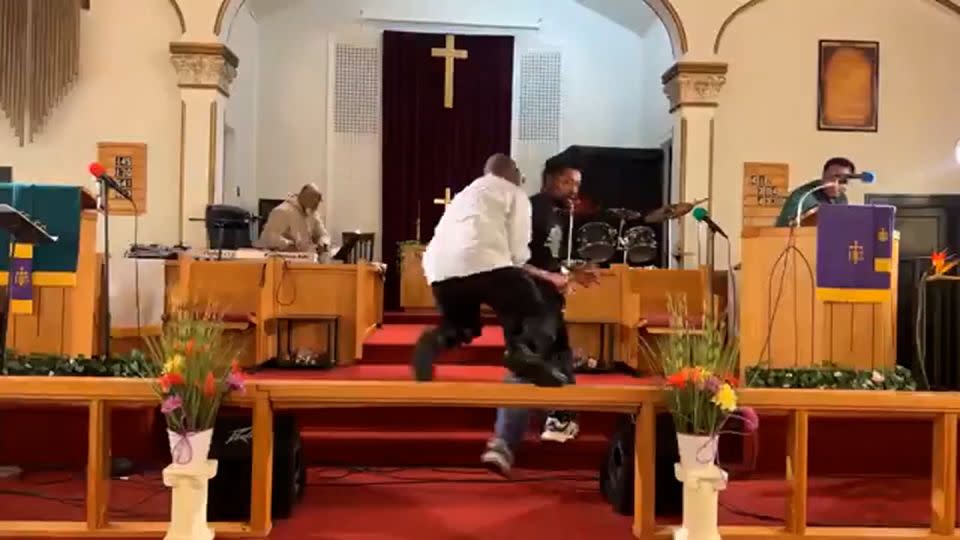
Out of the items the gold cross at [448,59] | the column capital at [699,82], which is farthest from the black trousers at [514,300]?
the gold cross at [448,59]

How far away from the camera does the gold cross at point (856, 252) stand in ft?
15.9

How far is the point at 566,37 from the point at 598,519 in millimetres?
8729

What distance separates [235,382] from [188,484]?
1.30 ft

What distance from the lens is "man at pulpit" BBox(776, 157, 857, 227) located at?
5059 mm

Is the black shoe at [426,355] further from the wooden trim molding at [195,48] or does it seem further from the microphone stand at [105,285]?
the wooden trim molding at [195,48]

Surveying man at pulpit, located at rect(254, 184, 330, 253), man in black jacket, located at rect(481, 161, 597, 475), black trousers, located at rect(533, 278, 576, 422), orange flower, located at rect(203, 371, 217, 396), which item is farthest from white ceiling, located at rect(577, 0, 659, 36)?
orange flower, located at rect(203, 371, 217, 396)

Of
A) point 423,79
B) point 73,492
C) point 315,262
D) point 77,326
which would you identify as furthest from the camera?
point 423,79

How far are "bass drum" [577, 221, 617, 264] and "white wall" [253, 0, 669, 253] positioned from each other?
4.07m

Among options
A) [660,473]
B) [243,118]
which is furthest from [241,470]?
[243,118]

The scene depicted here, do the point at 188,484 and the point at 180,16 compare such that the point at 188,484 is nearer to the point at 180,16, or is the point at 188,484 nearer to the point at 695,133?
the point at 180,16

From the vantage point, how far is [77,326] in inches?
199

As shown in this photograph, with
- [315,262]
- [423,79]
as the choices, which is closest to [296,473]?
[315,262]

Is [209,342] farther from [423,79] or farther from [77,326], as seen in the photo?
[423,79]

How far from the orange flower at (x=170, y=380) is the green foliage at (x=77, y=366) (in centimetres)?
112
